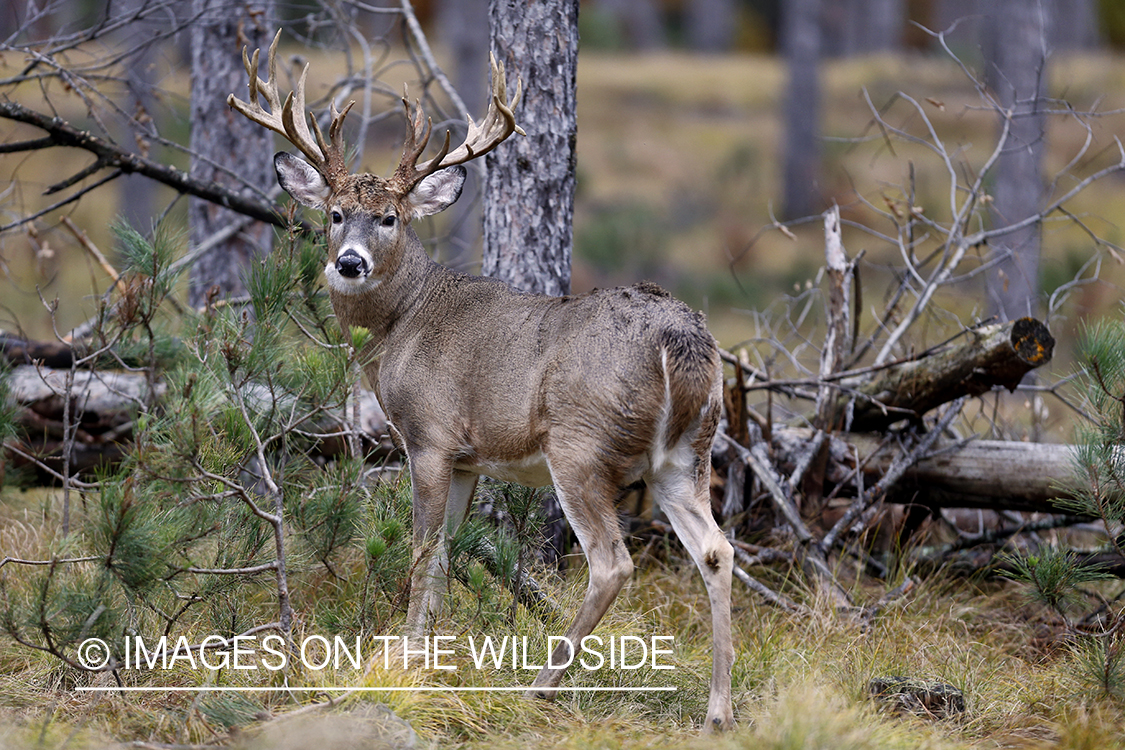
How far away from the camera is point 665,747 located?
12.8 feet

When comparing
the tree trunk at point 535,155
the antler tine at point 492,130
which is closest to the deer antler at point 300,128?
the antler tine at point 492,130

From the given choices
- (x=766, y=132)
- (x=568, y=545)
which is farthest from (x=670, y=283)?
(x=568, y=545)

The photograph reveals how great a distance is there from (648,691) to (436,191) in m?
2.52

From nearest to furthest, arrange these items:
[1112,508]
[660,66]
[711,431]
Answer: [711,431] → [1112,508] → [660,66]

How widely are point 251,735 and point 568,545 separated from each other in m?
2.64

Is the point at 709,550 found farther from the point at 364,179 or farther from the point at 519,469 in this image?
the point at 364,179

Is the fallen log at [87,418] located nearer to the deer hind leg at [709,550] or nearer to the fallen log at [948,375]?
the deer hind leg at [709,550]

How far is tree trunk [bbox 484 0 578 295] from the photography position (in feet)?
18.6

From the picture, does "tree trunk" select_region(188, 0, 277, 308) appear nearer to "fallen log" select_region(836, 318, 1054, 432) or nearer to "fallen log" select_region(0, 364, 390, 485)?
"fallen log" select_region(0, 364, 390, 485)

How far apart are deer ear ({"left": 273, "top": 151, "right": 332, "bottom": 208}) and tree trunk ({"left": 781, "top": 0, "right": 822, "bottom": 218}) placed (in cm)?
1753

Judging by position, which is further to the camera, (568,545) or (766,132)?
(766,132)

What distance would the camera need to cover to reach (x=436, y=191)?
5219mm

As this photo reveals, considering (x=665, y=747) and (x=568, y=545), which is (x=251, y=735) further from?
(x=568, y=545)

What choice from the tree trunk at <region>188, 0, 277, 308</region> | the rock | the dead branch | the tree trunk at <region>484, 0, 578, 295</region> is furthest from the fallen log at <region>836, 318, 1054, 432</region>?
the tree trunk at <region>188, 0, 277, 308</region>
